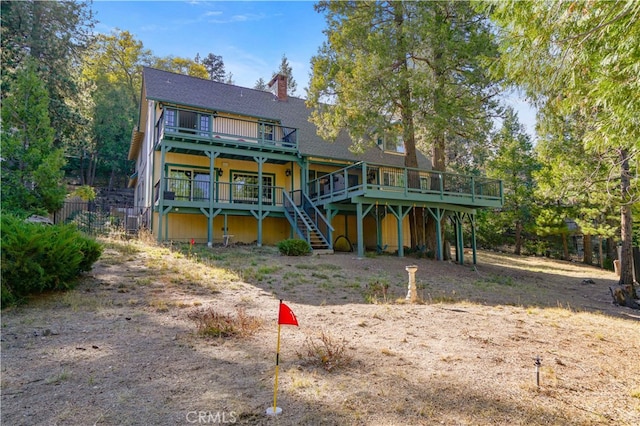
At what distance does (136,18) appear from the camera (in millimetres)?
8852

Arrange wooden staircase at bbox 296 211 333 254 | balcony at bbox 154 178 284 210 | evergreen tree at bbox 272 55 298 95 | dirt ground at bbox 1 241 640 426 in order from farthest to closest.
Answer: evergreen tree at bbox 272 55 298 95 → balcony at bbox 154 178 284 210 → wooden staircase at bbox 296 211 333 254 → dirt ground at bbox 1 241 640 426

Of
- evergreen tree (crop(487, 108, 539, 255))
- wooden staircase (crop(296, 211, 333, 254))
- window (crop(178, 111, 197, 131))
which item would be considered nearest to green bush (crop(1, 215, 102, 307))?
wooden staircase (crop(296, 211, 333, 254))

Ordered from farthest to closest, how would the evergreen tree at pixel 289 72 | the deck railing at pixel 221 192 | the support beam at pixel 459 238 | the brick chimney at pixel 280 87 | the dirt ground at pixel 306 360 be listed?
the evergreen tree at pixel 289 72, the brick chimney at pixel 280 87, the support beam at pixel 459 238, the deck railing at pixel 221 192, the dirt ground at pixel 306 360

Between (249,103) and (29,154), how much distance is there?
10248mm

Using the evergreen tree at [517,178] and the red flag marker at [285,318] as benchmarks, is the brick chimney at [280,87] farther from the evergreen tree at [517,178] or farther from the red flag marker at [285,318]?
the red flag marker at [285,318]

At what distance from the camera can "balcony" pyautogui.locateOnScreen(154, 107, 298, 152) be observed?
15250 mm

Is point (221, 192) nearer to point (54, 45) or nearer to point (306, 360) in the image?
point (54, 45)

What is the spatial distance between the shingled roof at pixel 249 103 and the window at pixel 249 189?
2499mm

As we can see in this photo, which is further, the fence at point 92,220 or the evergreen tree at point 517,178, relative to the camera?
the evergreen tree at point 517,178

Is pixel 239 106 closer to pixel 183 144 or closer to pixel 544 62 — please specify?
pixel 183 144

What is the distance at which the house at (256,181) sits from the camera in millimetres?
15242

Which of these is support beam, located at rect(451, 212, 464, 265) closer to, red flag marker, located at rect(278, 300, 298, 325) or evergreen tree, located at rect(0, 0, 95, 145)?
red flag marker, located at rect(278, 300, 298, 325)

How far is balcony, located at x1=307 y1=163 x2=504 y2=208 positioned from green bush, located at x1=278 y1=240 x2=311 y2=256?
9.26 ft

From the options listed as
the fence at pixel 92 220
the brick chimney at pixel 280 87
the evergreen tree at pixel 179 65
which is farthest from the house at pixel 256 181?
the evergreen tree at pixel 179 65
